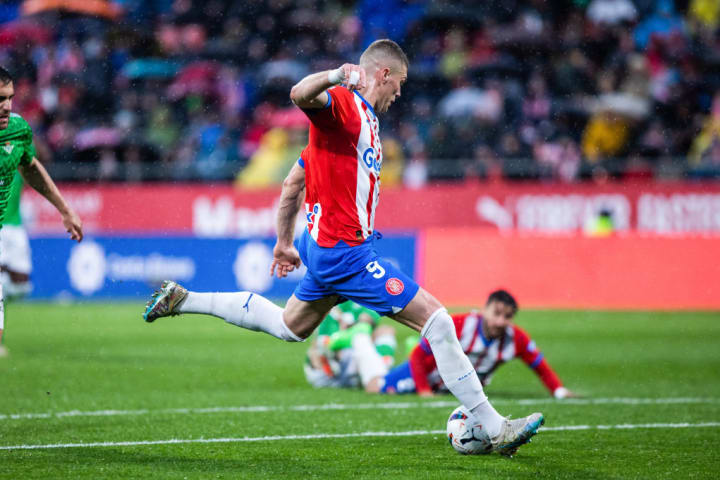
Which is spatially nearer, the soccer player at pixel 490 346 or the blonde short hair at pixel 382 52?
the blonde short hair at pixel 382 52

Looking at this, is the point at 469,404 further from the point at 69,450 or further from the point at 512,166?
the point at 512,166

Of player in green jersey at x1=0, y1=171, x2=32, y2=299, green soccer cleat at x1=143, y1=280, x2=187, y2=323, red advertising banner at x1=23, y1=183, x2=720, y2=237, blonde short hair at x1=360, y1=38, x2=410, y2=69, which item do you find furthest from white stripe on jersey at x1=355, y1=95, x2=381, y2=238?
red advertising banner at x1=23, y1=183, x2=720, y2=237

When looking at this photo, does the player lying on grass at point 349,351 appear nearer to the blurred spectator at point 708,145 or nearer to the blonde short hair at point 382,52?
the blonde short hair at point 382,52

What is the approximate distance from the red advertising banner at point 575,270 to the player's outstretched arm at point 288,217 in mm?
Result: 10540

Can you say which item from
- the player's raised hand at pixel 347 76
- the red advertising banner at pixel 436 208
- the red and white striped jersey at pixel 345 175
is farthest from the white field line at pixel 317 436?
the red advertising banner at pixel 436 208

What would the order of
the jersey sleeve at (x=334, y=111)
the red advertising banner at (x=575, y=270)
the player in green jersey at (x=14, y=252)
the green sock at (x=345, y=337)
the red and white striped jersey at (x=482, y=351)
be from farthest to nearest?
1. the red advertising banner at (x=575, y=270)
2. the player in green jersey at (x=14, y=252)
3. the green sock at (x=345, y=337)
4. the red and white striped jersey at (x=482, y=351)
5. the jersey sleeve at (x=334, y=111)

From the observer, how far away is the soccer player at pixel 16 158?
6088 mm

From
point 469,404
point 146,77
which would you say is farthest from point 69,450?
point 146,77

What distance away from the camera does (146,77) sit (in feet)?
73.8

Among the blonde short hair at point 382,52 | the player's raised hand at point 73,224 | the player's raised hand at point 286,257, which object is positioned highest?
the blonde short hair at point 382,52

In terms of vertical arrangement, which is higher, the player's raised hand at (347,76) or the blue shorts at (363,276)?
the player's raised hand at (347,76)

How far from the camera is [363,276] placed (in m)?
5.79

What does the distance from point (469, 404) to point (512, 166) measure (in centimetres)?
1334

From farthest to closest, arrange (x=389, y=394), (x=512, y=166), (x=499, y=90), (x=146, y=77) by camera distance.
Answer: (x=146, y=77) → (x=499, y=90) → (x=512, y=166) → (x=389, y=394)
